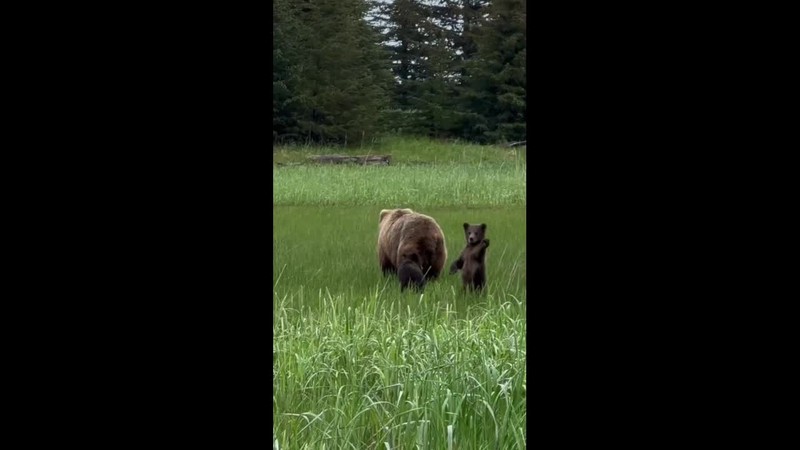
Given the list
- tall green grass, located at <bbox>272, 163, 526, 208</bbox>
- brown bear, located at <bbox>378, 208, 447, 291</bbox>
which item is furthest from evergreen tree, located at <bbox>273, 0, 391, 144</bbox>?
brown bear, located at <bbox>378, 208, 447, 291</bbox>

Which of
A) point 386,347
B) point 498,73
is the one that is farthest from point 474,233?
point 498,73

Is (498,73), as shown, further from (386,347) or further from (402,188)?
(386,347)

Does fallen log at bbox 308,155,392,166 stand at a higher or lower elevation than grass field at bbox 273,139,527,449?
higher

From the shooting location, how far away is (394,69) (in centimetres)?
1548

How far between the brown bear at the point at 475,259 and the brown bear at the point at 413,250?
23 cm

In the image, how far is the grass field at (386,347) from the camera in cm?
A: 189

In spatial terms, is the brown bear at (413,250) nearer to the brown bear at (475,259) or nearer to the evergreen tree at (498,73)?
the brown bear at (475,259)

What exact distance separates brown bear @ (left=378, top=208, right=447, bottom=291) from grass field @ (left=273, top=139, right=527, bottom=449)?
3.5 inches

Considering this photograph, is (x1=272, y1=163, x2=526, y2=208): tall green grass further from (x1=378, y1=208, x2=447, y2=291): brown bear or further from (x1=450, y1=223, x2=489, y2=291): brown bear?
(x1=450, y1=223, x2=489, y2=291): brown bear

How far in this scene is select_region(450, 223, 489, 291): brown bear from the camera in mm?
4312

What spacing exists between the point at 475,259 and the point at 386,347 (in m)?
1.72

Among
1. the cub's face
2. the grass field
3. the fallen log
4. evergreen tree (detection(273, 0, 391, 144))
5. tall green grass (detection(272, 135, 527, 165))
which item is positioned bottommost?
the grass field
